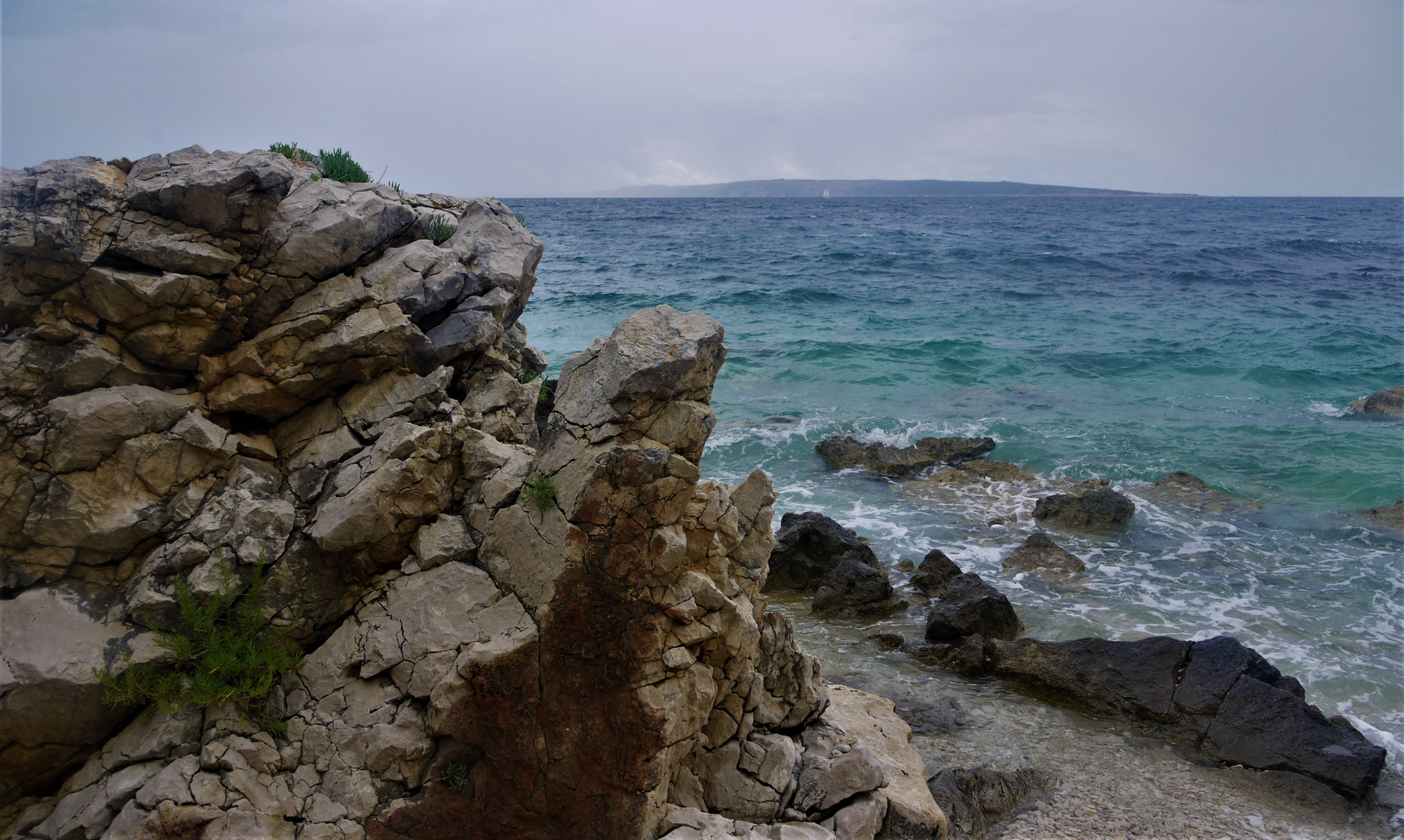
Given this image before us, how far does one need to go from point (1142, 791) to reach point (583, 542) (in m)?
6.51

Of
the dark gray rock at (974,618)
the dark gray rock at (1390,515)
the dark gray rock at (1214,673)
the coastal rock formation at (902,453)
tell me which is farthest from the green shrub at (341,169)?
the dark gray rock at (1390,515)

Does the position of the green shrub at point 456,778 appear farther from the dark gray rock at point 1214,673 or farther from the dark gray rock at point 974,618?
the dark gray rock at point 1214,673

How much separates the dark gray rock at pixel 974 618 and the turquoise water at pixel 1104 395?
570 millimetres

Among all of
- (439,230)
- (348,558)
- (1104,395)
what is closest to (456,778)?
(348,558)

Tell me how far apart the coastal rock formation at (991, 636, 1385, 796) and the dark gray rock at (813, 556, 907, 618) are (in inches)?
83.2

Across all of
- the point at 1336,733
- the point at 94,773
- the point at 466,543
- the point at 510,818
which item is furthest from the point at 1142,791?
the point at 94,773

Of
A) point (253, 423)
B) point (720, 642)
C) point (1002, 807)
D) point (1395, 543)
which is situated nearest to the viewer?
point (720, 642)

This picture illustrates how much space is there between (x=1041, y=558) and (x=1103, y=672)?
4.27m

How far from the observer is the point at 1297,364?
28.9 m

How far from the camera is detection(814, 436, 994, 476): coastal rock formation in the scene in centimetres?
1870

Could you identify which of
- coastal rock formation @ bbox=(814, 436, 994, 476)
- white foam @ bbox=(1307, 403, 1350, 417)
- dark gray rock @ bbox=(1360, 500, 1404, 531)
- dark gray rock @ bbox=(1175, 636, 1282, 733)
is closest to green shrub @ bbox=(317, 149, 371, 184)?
dark gray rock @ bbox=(1175, 636, 1282, 733)

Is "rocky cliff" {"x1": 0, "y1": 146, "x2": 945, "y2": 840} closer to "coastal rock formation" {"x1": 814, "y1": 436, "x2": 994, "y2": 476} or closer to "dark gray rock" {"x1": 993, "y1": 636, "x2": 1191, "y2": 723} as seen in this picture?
"dark gray rock" {"x1": 993, "y1": 636, "x2": 1191, "y2": 723}

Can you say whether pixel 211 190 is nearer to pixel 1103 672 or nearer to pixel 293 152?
pixel 293 152

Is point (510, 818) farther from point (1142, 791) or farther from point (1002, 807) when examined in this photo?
point (1142, 791)
